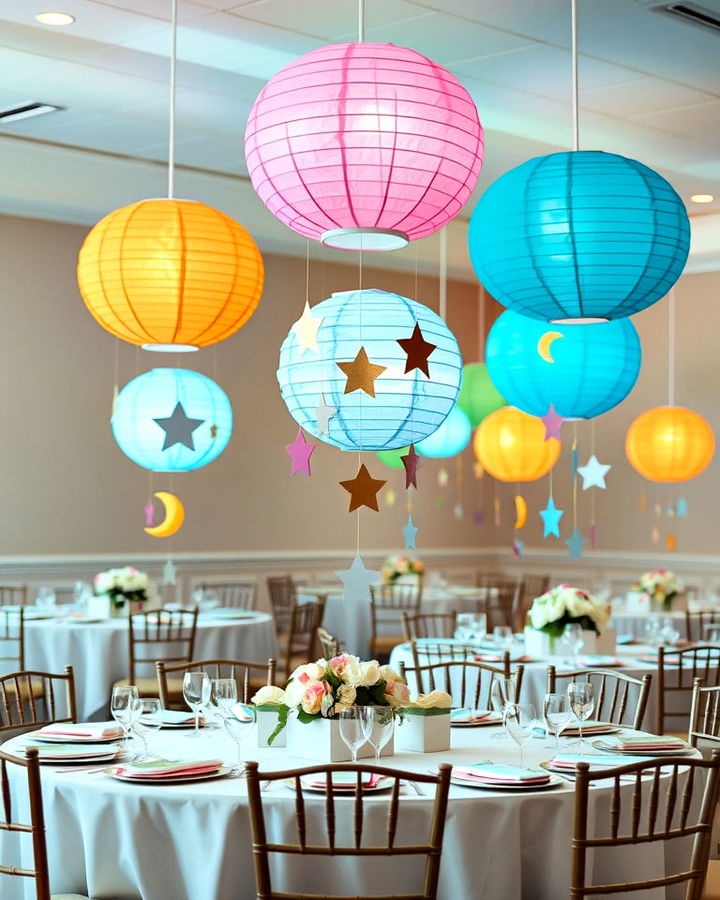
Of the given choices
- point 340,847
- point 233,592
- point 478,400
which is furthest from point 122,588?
point 340,847

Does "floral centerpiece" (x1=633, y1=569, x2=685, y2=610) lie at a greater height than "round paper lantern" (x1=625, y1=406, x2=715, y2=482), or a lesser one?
Answer: lesser

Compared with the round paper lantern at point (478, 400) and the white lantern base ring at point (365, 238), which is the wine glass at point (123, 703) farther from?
the round paper lantern at point (478, 400)

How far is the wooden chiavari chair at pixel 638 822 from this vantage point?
3018 mm

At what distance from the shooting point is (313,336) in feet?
11.4

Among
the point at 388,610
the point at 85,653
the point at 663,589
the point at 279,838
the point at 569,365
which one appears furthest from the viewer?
the point at 388,610

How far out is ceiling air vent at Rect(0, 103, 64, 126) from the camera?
771 centimetres

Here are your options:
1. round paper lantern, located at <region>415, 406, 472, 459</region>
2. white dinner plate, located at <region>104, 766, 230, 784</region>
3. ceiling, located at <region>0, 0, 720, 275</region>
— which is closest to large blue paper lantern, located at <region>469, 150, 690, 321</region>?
white dinner plate, located at <region>104, 766, 230, 784</region>

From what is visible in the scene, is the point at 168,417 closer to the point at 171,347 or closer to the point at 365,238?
the point at 171,347

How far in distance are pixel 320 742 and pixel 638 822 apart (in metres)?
0.92

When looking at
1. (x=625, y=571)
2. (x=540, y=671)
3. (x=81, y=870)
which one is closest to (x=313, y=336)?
(x=81, y=870)

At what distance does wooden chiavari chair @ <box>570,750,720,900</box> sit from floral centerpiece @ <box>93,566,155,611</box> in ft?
15.2

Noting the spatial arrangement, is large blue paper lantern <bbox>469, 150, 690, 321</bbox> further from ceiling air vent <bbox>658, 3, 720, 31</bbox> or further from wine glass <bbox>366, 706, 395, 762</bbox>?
ceiling air vent <bbox>658, 3, 720, 31</bbox>

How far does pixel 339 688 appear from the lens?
3.62 metres

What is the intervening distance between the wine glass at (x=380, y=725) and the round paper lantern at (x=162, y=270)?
1.78m
